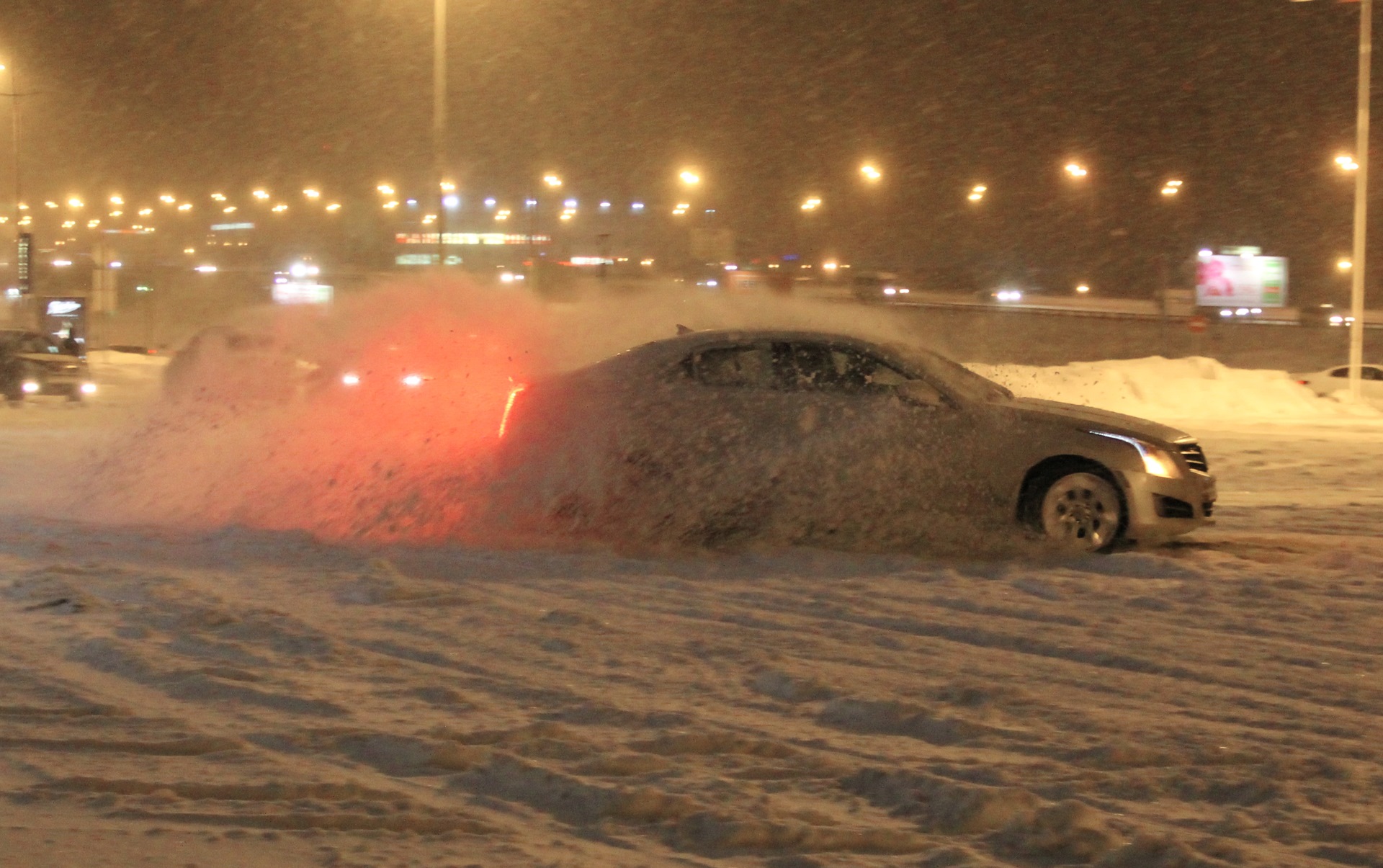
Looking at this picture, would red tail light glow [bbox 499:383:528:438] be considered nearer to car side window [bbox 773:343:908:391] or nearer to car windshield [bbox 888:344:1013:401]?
car side window [bbox 773:343:908:391]

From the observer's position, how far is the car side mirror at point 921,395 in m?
8.80

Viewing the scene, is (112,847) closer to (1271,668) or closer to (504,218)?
(1271,668)

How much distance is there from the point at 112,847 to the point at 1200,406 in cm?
2170

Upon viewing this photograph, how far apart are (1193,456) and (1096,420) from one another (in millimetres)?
710

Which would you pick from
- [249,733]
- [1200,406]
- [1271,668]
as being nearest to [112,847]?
[249,733]

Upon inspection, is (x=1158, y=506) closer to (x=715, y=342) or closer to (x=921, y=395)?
(x=921, y=395)

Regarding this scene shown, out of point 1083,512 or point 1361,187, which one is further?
point 1361,187

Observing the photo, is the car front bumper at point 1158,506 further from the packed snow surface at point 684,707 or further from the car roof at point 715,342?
the car roof at point 715,342

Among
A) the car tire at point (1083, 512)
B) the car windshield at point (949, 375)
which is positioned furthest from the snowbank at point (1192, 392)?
the car tire at point (1083, 512)

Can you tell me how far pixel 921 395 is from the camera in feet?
29.0

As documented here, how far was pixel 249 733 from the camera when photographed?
5.14 metres

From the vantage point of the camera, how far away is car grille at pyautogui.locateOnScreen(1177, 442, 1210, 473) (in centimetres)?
880

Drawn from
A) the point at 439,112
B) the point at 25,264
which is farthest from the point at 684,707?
the point at 25,264

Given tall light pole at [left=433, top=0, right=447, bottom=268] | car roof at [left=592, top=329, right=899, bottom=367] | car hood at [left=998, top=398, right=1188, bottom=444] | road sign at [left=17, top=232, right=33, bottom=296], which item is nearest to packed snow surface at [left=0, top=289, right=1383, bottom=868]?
car hood at [left=998, top=398, right=1188, bottom=444]
